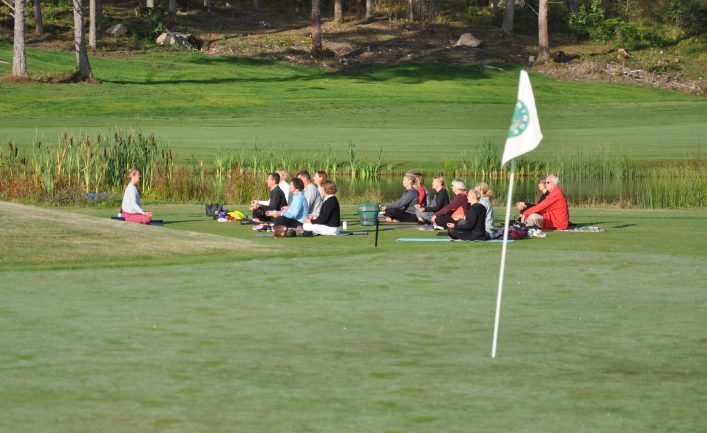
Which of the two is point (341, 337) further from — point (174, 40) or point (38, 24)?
point (38, 24)

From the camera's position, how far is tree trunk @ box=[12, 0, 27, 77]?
202 feet

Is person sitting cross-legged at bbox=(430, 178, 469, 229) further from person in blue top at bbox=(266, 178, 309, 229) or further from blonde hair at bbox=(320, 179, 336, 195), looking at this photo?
person in blue top at bbox=(266, 178, 309, 229)

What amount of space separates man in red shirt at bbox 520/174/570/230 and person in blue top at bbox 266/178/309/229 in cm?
380

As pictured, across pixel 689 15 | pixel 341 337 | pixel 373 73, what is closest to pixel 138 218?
pixel 341 337

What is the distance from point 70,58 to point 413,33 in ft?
73.7

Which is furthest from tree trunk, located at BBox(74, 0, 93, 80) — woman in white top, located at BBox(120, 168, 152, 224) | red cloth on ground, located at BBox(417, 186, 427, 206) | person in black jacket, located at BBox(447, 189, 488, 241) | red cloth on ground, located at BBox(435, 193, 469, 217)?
person in black jacket, located at BBox(447, 189, 488, 241)

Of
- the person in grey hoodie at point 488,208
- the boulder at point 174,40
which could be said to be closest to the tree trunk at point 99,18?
the boulder at point 174,40

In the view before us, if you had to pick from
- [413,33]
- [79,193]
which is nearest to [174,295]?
[79,193]

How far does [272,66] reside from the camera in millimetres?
76750

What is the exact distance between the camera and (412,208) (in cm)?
2548

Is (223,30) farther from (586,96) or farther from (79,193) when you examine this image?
(79,193)

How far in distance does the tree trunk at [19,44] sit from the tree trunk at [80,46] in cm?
254

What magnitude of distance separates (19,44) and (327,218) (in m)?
44.5

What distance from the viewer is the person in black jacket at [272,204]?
2398 cm
